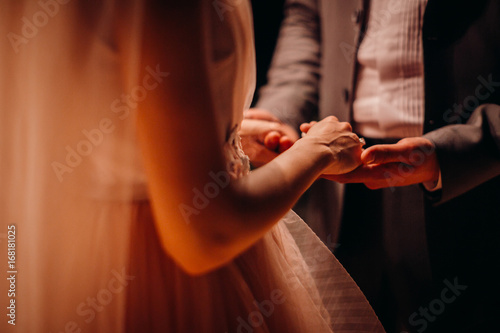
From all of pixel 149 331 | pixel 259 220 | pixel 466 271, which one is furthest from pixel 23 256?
pixel 466 271

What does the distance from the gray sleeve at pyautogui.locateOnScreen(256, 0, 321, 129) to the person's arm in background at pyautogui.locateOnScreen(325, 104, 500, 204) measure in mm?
445

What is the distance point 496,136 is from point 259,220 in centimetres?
82

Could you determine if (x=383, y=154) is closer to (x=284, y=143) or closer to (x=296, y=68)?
(x=284, y=143)

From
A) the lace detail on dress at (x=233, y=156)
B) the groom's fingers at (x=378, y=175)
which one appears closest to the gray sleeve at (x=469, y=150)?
the groom's fingers at (x=378, y=175)

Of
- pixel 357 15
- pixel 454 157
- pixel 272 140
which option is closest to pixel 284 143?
pixel 272 140

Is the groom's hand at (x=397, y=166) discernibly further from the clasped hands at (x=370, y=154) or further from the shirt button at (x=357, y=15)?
the shirt button at (x=357, y=15)

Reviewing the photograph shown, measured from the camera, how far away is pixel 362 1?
4.12 feet

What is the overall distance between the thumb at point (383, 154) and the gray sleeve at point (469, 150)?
0.12 m

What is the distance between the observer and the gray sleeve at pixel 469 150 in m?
1.06

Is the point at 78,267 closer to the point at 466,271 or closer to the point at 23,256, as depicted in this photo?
the point at 23,256

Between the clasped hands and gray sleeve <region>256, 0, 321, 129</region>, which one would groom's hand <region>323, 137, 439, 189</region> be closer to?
the clasped hands

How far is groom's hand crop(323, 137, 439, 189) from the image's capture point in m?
0.94

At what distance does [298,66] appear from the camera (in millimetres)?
1461

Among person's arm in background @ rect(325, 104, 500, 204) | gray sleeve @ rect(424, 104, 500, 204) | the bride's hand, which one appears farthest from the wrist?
gray sleeve @ rect(424, 104, 500, 204)
